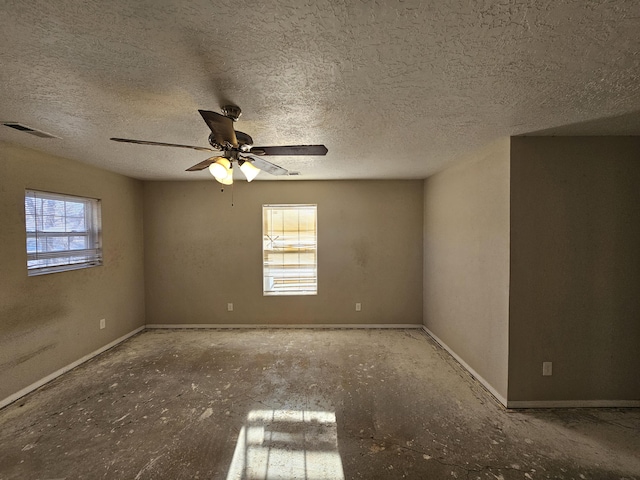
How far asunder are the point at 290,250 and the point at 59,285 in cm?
276

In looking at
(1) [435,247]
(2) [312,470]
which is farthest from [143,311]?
(1) [435,247]

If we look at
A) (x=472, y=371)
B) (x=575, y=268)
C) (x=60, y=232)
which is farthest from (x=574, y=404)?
(x=60, y=232)

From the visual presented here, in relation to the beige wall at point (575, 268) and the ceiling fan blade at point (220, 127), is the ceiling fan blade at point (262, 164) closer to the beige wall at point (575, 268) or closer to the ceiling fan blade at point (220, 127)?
the ceiling fan blade at point (220, 127)

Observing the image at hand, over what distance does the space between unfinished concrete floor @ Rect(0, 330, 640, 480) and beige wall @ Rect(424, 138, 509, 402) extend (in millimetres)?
345

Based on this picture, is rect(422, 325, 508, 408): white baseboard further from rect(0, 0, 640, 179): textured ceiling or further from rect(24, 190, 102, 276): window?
rect(24, 190, 102, 276): window

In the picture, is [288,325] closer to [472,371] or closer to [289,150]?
[472,371]

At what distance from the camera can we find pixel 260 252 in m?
4.33

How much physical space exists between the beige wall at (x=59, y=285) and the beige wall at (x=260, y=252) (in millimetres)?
459

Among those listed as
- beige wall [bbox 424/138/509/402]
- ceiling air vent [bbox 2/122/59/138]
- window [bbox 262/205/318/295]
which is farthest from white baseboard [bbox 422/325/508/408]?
ceiling air vent [bbox 2/122/59/138]

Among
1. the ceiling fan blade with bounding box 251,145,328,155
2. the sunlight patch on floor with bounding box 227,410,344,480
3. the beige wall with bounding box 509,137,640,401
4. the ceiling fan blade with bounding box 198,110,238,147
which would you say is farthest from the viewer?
the beige wall with bounding box 509,137,640,401

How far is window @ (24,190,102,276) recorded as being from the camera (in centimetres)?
271

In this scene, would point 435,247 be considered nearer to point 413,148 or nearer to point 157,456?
point 413,148

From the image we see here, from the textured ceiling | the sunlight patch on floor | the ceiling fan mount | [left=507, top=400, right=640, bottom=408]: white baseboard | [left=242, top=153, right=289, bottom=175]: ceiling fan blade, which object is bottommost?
the sunlight patch on floor

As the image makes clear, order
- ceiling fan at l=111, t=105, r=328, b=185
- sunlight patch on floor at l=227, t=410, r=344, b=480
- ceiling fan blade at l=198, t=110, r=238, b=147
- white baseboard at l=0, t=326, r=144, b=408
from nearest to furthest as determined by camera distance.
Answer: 1. ceiling fan blade at l=198, t=110, r=238, b=147
2. ceiling fan at l=111, t=105, r=328, b=185
3. sunlight patch on floor at l=227, t=410, r=344, b=480
4. white baseboard at l=0, t=326, r=144, b=408
